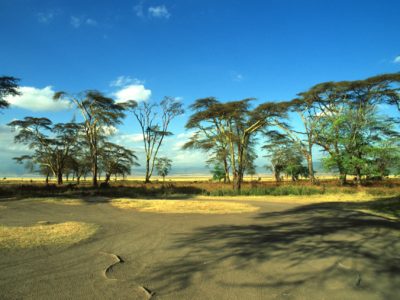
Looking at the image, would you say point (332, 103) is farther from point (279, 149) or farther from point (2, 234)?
point (2, 234)

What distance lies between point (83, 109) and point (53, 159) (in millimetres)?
23137

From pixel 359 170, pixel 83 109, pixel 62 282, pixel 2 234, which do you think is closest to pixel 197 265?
pixel 62 282

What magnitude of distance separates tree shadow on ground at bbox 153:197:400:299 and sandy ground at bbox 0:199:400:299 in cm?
2

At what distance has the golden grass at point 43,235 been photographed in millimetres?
6461

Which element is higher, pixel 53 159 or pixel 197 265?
pixel 53 159

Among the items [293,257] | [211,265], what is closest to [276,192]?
[293,257]

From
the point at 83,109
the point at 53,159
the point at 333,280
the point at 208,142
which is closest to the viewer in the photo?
the point at 333,280

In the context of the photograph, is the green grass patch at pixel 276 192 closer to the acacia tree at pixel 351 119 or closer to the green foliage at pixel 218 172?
the acacia tree at pixel 351 119

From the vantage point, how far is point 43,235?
23.9 ft

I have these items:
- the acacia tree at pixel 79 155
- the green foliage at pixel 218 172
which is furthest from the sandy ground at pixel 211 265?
the green foliage at pixel 218 172

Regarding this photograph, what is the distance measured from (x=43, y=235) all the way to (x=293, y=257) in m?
6.02

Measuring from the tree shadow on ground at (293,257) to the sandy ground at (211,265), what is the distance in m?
0.02

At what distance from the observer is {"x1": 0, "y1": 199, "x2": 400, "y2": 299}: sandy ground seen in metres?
3.98

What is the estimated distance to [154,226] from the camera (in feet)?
29.4
